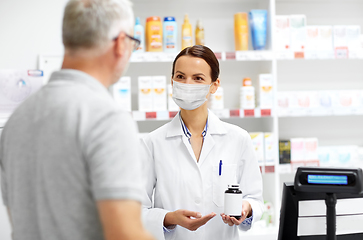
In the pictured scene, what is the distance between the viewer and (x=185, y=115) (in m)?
1.89

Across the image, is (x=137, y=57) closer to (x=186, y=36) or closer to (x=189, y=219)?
(x=186, y=36)

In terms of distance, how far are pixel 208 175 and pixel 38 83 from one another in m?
1.52

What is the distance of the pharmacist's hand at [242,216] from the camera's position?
5.08 feet

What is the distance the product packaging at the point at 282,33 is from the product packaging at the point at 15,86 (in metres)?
1.94

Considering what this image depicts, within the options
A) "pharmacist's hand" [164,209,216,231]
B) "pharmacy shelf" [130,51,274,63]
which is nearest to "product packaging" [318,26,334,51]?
"pharmacy shelf" [130,51,274,63]

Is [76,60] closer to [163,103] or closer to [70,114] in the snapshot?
[70,114]

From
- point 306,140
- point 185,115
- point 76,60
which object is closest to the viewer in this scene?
point 76,60

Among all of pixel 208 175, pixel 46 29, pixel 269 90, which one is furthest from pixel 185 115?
pixel 46 29

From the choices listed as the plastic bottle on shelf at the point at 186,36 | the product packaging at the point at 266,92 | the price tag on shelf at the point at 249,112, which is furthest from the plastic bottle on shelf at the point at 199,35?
the price tag on shelf at the point at 249,112

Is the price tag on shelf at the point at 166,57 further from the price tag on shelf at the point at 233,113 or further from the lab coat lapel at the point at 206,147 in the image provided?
the lab coat lapel at the point at 206,147

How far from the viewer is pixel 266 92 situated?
3186 millimetres

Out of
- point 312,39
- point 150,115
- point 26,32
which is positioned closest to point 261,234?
point 150,115

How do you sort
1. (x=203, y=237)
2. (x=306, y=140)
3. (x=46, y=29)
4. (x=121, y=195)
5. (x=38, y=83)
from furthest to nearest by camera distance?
(x=306, y=140) < (x=46, y=29) < (x=38, y=83) < (x=203, y=237) < (x=121, y=195)

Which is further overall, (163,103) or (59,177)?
(163,103)
